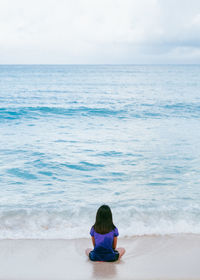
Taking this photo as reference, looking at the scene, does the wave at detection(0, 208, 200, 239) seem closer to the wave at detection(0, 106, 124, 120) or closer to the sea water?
the sea water

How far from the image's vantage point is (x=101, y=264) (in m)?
4.20

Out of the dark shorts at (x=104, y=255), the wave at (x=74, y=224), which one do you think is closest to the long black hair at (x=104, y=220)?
the dark shorts at (x=104, y=255)

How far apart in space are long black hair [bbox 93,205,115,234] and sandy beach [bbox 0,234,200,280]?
0.54 metres

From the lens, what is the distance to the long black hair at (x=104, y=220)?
4.05m

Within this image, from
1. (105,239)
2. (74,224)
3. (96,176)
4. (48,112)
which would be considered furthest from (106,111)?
(105,239)

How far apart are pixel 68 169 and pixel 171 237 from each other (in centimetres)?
476

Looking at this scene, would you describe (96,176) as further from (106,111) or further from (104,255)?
(106,111)

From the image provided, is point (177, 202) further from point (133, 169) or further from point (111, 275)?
point (111, 275)

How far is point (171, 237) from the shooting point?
5.09 m

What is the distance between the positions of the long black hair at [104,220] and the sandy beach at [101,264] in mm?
538

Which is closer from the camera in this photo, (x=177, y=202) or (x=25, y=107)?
(x=177, y=202)

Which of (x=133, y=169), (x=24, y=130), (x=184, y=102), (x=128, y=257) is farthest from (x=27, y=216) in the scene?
(x=184, y=102)

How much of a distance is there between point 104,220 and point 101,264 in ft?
2.30

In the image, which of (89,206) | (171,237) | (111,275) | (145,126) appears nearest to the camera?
(111,275)
